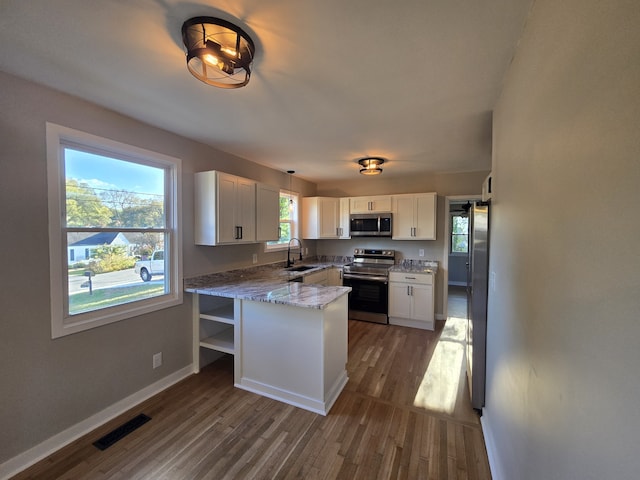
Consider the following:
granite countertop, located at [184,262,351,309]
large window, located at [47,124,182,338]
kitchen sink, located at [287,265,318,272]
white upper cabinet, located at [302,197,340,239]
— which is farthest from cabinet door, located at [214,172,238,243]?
white upper cabinet, located at [302,197,340,239]

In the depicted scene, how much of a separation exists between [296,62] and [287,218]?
3.39 metres

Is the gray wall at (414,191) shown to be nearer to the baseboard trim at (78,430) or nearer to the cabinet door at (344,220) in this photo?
the cabinet door at (344,220)

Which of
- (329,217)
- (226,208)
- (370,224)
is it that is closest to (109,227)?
(226,208)

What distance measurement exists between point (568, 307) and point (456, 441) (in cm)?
179

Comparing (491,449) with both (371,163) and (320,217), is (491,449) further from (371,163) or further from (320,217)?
(320,217)

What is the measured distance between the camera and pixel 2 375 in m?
1.70

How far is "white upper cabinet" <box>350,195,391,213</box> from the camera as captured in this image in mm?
4719

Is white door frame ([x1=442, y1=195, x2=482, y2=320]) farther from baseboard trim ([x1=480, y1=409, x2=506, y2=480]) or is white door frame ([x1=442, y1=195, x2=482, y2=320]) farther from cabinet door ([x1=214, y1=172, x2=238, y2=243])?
cabinet door ([x1=214, y1=172, x2=238, y2=243])

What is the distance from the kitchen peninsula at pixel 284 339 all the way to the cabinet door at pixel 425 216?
2.38 meters

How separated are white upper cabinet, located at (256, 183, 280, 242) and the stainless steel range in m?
1.64

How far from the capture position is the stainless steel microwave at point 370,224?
4.68m

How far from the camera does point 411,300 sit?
14.1 feet

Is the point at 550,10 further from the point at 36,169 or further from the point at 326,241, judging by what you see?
the point at 326,241

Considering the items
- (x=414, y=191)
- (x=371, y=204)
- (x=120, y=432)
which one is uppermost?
(x=414, y=191)
